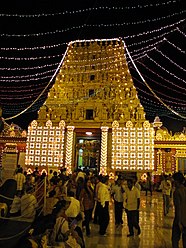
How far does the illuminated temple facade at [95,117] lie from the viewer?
22781 millimetres

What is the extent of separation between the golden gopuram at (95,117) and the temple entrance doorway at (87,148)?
0.18 metres

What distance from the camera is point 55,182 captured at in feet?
30.0

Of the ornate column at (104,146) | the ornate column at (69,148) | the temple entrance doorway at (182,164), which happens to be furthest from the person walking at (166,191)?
the temple entrance doorway at (182,164)

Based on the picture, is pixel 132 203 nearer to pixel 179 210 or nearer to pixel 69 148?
pixel 179 210

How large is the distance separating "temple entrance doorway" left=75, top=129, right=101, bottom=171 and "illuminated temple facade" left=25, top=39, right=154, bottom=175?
95mm

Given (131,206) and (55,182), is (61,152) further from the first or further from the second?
(131,206)

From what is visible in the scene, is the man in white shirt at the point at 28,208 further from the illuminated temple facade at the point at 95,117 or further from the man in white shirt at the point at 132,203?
the illuminated temple facade at the point at 95,117

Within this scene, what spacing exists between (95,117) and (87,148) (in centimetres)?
621

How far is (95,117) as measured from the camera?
2378 centimetres

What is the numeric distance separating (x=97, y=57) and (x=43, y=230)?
2247cm

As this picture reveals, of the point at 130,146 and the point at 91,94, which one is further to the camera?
the point at 91,94

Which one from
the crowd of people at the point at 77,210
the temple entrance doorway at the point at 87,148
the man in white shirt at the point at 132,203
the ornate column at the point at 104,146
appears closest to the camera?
the crowd of people at the point at 77,210

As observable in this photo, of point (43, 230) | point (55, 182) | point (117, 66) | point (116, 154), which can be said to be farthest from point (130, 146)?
point (43, 230)

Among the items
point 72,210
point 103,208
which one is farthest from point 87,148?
point 72,210
